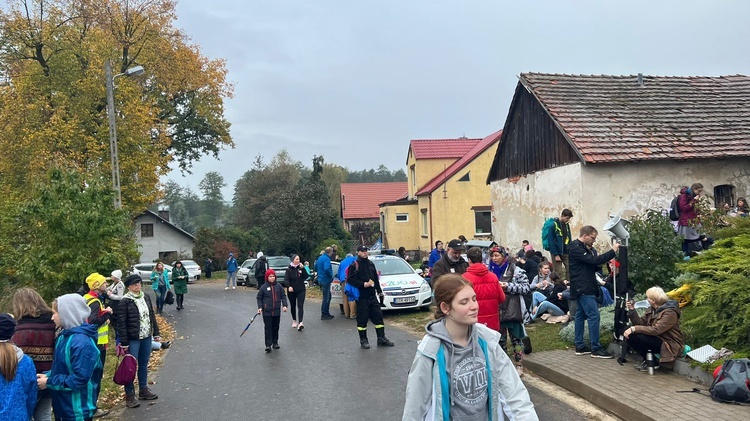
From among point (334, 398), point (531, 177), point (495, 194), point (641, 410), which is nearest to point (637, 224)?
point (641, 410)

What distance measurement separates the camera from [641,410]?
19.8 feet

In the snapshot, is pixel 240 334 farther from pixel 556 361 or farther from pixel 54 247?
pixel 556 361

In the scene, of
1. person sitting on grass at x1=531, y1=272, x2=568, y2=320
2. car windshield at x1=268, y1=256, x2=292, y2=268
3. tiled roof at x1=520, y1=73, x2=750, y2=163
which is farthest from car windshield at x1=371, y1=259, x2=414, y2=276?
car windshield at x1=268, y1=256, x2=292, y2=268

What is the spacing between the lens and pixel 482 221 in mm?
35344

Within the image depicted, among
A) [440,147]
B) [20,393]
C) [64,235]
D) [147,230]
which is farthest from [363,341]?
[147,230]

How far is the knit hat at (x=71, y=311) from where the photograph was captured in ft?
17.4

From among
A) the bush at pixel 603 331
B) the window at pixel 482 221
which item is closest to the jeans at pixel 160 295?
the bush at pixel 603 331

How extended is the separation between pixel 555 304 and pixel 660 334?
4.53 metres

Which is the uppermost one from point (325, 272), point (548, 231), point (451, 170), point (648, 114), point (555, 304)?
point (451, 170)

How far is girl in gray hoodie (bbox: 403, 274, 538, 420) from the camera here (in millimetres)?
3217

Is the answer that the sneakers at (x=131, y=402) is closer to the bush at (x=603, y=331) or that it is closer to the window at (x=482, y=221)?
the bush at (x=603, y=331)

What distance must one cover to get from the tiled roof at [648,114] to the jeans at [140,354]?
11376 mm

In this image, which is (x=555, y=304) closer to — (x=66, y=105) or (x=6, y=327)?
(x=6, y=327)

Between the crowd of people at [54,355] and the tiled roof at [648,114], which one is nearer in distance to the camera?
the crowd of people at [54,355]
